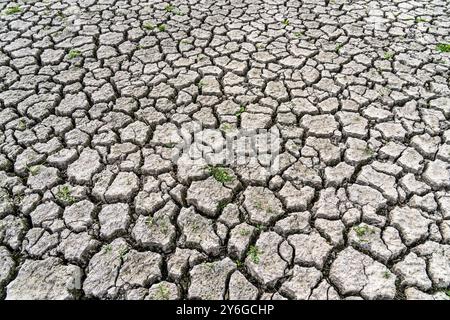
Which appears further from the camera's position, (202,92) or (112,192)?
(202,92)

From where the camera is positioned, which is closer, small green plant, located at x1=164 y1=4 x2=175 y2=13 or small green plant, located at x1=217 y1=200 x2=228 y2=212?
small green plant, located at x1=217 y1=200 x2=228 y2=212

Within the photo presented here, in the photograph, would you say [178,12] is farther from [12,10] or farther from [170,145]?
[170,145]

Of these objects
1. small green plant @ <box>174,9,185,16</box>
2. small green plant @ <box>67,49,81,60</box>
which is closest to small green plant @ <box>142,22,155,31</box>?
small green plant @ <box>174,9,185,16</box>

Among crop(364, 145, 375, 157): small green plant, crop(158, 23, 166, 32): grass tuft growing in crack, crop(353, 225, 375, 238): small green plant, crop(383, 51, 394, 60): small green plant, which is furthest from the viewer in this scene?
crop(158, 23, 166, 32): grass tuft growing in crack

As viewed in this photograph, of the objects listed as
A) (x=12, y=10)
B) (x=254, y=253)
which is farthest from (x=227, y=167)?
(x=12, y=10)

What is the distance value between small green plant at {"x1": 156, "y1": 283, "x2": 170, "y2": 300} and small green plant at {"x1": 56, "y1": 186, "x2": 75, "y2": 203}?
2.80ft

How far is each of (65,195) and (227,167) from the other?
1067 mm

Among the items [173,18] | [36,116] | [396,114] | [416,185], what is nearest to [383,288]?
[416,185]

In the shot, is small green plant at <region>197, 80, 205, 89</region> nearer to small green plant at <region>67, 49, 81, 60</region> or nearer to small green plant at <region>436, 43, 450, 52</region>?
small green plant at <region>67, 49, 81, 60</region>

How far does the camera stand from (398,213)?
7.63 ft

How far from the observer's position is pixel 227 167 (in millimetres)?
2633

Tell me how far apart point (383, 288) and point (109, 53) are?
3.15 m

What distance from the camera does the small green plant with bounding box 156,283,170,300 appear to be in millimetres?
1944

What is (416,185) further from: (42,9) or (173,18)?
(42,9)
